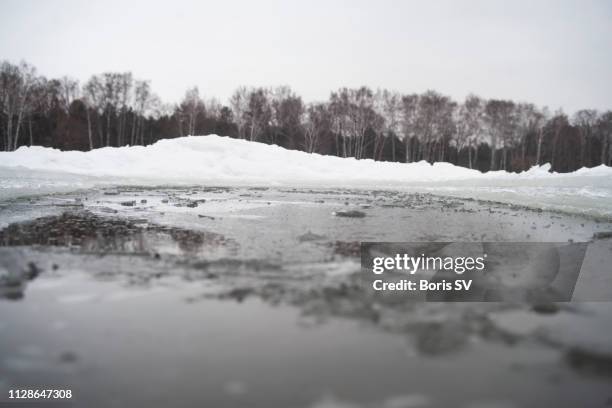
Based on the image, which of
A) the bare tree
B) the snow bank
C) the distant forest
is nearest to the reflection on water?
the snow bank

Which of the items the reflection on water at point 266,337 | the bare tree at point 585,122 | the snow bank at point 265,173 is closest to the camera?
the reflection on water at point 266,337

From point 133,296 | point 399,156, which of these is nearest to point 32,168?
point 133,296

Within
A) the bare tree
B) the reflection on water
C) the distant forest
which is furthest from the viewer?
the bare tree

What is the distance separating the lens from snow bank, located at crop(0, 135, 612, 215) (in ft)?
55.0

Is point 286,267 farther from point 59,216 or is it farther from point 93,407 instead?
point 59,216

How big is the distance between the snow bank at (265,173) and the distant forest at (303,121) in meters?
19.8

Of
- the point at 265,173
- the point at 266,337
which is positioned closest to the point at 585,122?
the point at 265,173

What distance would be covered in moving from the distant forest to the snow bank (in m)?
19.8

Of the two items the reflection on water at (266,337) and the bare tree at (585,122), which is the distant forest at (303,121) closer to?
the bare tree at (585,122)

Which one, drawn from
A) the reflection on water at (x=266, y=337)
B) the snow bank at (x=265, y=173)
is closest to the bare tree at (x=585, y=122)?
the snow bank at (x=265, y=173)

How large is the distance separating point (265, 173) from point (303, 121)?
103 ft

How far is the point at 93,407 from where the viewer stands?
7.55 ft

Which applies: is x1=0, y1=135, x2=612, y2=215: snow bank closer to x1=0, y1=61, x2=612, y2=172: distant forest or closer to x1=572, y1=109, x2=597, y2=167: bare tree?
x1=0, y1=61, x2=612, y2=172: distant forest

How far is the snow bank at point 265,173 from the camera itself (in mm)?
16766
